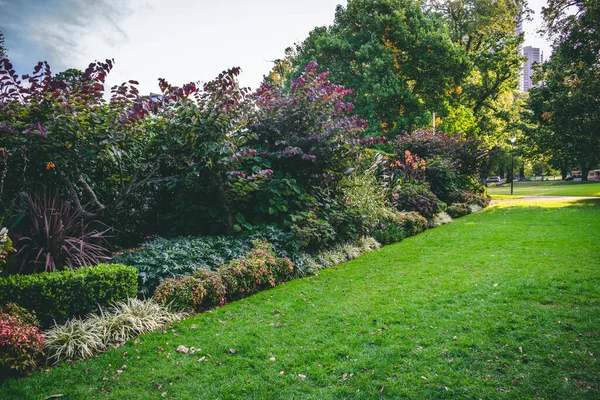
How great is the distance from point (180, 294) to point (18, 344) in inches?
62.4

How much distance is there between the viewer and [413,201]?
10.6 m

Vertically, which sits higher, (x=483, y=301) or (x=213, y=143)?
(x=213, y=143)

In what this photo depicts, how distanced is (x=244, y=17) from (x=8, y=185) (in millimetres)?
6249

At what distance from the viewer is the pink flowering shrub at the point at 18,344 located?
9.37 ft

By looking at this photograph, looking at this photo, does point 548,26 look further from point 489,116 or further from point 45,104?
point 45,104

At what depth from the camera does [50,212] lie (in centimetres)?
470

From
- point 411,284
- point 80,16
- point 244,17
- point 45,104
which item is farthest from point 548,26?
point 45,104

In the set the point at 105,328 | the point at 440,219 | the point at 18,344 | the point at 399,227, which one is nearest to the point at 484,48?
the point at 440,219

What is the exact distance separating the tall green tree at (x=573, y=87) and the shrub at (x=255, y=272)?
15783 mm

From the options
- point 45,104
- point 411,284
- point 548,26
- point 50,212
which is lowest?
point 411,284

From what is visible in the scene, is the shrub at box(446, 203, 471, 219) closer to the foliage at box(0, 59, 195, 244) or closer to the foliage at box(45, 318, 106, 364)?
the foliage at box(0, 59, 195, 244)

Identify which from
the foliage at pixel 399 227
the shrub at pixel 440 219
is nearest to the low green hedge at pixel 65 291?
the foliage at pixel 399 227

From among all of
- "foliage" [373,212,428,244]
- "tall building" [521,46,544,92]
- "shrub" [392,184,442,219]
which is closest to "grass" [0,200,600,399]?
"foliage" [373,212,428,244]

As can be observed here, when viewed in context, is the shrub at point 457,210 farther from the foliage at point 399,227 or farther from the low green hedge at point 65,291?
the low green hedge at point 65,291
